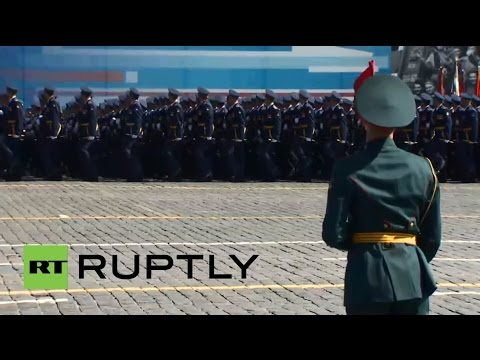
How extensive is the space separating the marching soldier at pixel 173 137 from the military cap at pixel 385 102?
53.8 ft

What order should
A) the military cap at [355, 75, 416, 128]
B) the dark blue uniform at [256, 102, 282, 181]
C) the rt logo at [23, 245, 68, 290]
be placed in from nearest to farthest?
1. the military cap at [355, 75, 416, 128]
2. the rt logo at [23, 245, 68, 290]
3. the dark blue uniform at [256, 102, 282, 181]

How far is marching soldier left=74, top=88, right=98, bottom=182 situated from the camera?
20.7 meters

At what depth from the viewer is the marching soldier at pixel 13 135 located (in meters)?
20.3

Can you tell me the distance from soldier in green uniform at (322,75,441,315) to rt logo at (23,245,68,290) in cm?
480

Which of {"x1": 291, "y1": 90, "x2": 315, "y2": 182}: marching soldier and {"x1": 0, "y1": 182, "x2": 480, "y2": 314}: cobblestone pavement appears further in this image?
{"x1": 291, "y1": 90, "x2": 315, "y2": 182}: marching soldier

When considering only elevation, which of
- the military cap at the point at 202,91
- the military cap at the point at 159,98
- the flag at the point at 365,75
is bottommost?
the military cap at the point at 159,98

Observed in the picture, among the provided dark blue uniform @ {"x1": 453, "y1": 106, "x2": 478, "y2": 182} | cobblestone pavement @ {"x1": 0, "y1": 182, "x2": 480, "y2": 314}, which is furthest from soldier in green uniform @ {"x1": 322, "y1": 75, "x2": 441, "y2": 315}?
dark blue uniform @ {"x1": 453, "y1": 106, "x2": 478, "y2": 182}

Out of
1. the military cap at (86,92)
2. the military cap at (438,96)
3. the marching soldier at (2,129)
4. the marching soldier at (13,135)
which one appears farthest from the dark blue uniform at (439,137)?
the marching soldier at (2,129)

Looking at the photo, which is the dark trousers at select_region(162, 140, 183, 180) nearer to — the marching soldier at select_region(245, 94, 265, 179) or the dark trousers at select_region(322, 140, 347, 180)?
the marching soldier at select_region(245, 94, 265, 179)

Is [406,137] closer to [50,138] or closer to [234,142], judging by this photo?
A: [234,142]

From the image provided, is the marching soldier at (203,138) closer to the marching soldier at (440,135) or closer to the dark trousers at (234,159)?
the dark trousers at (234,159)

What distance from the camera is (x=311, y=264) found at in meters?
10.9

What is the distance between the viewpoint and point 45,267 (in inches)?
406

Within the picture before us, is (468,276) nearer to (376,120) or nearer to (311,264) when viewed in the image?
(311,264)
